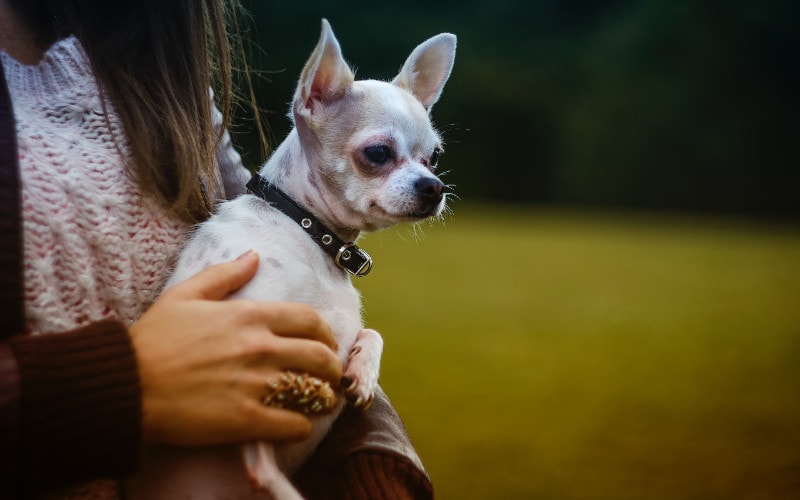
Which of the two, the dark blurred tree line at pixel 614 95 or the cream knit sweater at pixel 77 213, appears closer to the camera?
the cream knit sweater at pixel 77 213

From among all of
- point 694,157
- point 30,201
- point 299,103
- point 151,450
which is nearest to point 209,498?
point 151,450

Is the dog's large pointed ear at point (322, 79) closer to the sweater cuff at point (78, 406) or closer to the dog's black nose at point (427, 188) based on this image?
the dog's black nose at point (427, 188)

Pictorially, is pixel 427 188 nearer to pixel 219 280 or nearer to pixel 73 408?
pixel 219 280

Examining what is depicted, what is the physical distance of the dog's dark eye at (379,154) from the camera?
43.1 inches

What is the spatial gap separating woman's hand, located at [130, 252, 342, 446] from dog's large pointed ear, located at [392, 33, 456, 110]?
585mm

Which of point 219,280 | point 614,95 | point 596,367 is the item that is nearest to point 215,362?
point 219,280

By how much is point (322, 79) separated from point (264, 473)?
22.7 inches

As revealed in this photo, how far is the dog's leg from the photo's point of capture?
0.77 metres

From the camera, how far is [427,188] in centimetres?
108

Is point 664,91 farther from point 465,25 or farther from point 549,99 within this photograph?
point 465,25

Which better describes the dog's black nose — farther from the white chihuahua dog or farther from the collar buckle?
the collar buckle

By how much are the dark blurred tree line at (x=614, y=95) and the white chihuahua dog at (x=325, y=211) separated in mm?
8769

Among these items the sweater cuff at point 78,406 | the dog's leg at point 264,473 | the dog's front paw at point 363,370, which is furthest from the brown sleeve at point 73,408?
the dog's front paw at point 363,370

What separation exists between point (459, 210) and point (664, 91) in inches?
133
